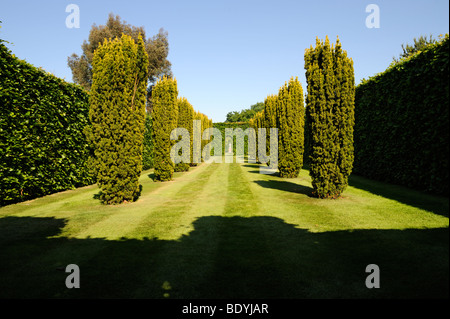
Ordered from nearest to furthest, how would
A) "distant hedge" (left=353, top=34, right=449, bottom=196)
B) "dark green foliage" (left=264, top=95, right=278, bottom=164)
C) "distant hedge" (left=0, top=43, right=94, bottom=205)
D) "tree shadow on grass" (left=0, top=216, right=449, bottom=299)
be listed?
"tree shadow on grass" (left=0, top=216, right=449, bottom=299)
"distant hedge" (left=0, top=43, right=94, bottom=205)
"distant hedge" (left=353, top=34, right=449, bottom=196)
"dark green foliage" (left=264, top=95, right=278, bottom=164)

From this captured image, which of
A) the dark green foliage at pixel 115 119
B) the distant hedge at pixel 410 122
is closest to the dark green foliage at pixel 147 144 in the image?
the dark green foliage at pixel 115 119

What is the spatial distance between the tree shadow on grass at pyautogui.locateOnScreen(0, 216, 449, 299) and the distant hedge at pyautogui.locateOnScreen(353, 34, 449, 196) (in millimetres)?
4267

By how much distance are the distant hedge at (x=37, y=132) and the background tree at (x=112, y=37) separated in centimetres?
2645

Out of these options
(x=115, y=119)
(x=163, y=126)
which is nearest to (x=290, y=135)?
(x=163, y=126)

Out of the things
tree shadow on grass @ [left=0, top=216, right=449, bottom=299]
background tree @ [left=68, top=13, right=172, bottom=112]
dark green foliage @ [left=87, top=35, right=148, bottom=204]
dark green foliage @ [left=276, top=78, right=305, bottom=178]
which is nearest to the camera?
tree shadow on grass @ [left=0, top=216, right=449, bottom=299]

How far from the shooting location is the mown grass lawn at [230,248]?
334 centimetres

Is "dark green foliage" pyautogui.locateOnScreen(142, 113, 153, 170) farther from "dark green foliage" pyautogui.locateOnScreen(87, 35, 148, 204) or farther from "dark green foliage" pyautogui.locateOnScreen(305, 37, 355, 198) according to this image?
"dark green foliage" pyautogui.locateOnScreen(305, 37, 355, 198)

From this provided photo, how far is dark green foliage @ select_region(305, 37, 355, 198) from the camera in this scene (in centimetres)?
843

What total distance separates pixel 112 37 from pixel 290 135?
29.5m

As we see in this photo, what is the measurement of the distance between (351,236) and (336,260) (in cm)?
120

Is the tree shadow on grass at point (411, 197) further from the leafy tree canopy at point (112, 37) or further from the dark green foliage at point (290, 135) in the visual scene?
the leafy tree canopy at point (112, 37)

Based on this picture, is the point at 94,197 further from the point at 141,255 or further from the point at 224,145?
the point at 224,145

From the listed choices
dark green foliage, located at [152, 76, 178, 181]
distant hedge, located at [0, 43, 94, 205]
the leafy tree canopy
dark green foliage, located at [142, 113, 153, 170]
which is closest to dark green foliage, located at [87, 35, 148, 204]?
distant hedge, located at [0, 43, 94, 205]

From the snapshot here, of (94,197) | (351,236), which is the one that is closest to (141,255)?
(351,236)
